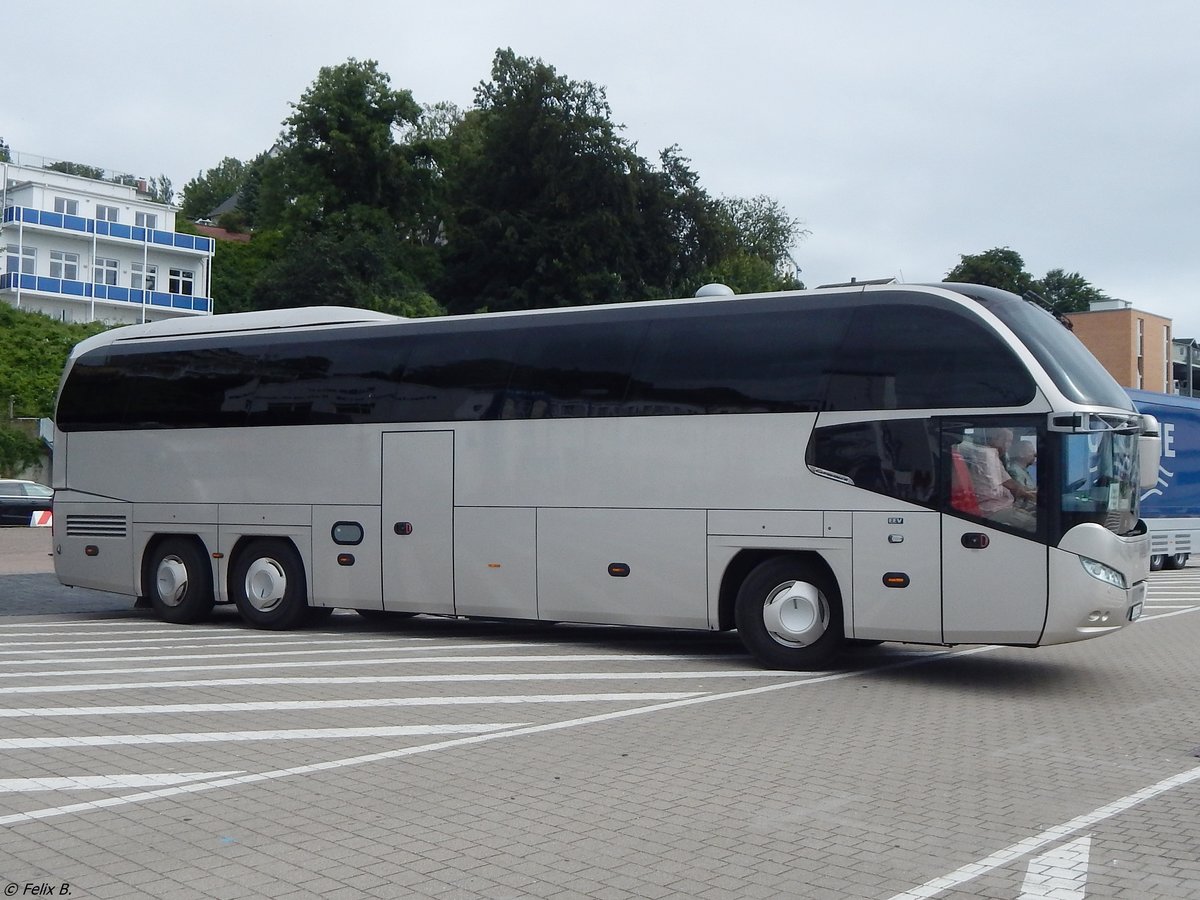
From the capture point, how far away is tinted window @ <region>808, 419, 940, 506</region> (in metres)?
11.6

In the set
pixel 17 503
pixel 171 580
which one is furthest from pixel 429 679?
pixel 17 503

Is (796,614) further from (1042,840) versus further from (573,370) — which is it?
(1042,840)

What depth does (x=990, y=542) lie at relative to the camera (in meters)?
11.3

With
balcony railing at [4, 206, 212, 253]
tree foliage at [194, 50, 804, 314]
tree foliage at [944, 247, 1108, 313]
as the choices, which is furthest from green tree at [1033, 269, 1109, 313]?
balcony railing at [4, 206, 212, 253]

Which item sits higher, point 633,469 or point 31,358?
point 31,358

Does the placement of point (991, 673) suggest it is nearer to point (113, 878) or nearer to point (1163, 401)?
point (113, 878)

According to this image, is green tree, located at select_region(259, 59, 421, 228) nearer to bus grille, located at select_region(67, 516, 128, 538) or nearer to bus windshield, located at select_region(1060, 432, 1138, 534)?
bus grille, located at select_region(67, 516, 128, 538)

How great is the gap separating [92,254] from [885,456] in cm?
7428

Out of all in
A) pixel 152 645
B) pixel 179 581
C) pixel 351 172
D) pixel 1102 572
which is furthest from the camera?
pixel 351 172

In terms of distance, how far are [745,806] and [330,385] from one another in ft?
31.9

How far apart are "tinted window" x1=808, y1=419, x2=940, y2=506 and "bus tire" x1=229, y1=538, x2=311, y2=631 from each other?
680 centimetres

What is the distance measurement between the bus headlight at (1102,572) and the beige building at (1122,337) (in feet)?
248

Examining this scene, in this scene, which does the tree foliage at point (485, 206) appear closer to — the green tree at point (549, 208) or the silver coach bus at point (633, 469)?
the green tree at point (549, 208)

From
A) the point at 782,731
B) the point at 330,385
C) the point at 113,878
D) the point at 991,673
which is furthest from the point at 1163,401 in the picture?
the point at 113,878
